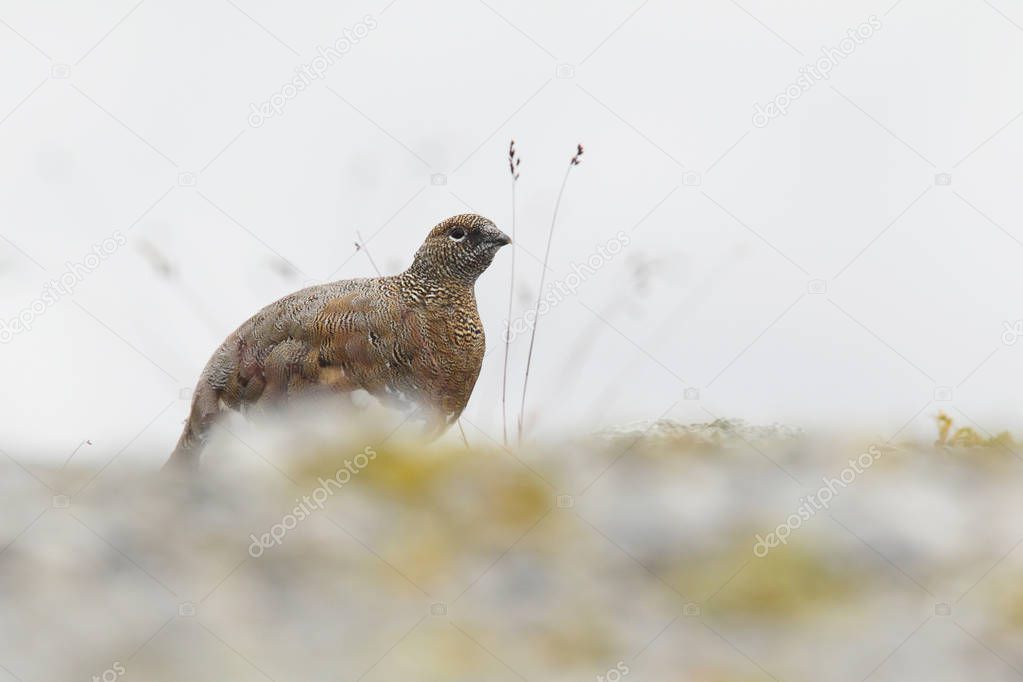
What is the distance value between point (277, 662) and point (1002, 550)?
3.05m

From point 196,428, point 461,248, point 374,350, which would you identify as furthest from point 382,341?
point 196,428

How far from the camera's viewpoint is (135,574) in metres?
5.23

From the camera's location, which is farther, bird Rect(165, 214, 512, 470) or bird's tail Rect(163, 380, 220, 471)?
bird's tail Rect(163, 380, 220, 471)

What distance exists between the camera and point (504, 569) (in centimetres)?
525

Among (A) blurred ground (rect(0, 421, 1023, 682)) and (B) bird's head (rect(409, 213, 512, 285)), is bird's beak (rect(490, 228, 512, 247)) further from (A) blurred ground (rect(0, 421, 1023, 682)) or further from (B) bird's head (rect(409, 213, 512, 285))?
(A) blurred ground (rect(0, 421, 1023, 682))

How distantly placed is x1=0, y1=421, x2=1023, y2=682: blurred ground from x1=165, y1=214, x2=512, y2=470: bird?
541 millimetres

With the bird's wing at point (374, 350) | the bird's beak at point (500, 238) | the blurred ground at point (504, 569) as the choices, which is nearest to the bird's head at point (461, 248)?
the bird's beak at point (500, 238)

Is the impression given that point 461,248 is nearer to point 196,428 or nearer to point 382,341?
point 382,341

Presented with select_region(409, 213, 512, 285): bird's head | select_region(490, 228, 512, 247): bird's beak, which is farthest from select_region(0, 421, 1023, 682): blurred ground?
select_region(490, 228, 512, 247): bird's beak

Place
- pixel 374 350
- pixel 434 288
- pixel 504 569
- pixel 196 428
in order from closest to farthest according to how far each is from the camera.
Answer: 1. pixel 504 569
2. pixel 374 350
3. pixel 434 288
4. pixel 196 428

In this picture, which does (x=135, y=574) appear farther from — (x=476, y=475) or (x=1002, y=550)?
(x=1002, y=550)

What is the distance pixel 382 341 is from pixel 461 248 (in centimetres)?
68

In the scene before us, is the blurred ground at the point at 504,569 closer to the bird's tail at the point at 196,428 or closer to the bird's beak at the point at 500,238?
the bird's tail at the point at 196,428

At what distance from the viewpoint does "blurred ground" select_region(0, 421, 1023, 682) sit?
4.82m
